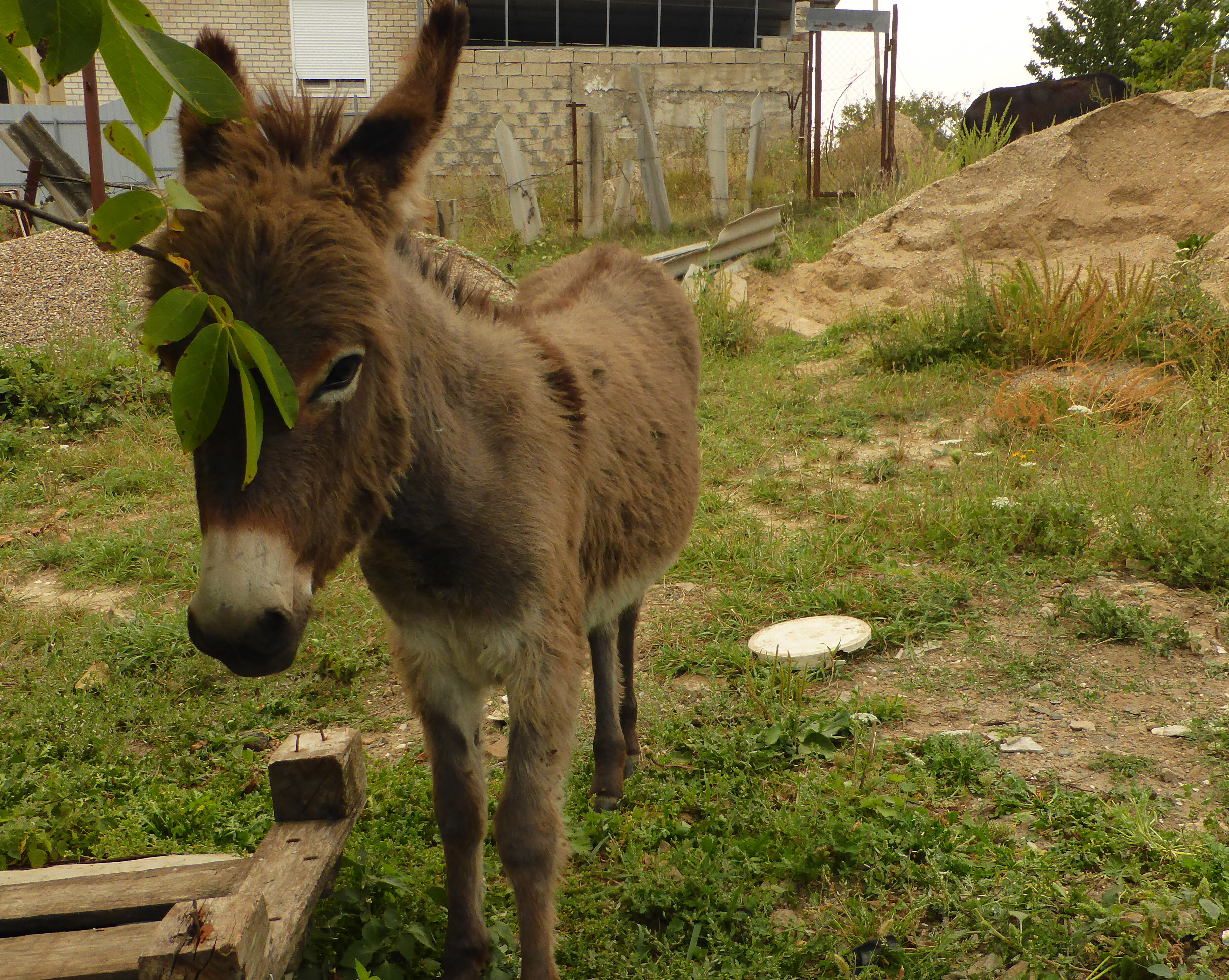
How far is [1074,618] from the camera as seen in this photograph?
364cm

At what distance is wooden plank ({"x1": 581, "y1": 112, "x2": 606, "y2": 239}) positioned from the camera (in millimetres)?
12000

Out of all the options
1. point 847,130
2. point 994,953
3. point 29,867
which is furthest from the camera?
point 847,130

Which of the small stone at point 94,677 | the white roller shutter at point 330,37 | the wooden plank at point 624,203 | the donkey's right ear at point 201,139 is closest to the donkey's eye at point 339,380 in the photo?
the donkey's right ear at point 201,139

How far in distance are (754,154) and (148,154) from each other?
12.8 metres

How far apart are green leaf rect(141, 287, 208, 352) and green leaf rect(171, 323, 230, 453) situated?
3cm

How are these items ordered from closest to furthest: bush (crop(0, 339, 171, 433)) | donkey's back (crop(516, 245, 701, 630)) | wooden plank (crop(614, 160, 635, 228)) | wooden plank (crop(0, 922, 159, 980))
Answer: wooden plank (crop(0, 922, 159, 980)), donkey's back (crop(516, 245, 701, 630)), bush (crop(0, 339, 171, 433)), wooden plank (crop(614, 160, 635, 228))

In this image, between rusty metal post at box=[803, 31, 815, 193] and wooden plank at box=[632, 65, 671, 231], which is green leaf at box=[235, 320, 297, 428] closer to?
wooden plank at box=[632, 65, 671, 231]

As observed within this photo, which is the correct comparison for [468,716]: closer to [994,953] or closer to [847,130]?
[994,953]

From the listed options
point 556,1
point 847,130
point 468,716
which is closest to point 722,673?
point 468,716

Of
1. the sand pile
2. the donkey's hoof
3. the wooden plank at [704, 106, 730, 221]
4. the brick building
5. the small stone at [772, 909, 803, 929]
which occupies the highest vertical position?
the brick building

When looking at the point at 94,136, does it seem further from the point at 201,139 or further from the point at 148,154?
the point at 201,139

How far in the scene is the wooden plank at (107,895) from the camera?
77.4 inches

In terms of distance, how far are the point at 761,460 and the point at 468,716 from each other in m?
3.82

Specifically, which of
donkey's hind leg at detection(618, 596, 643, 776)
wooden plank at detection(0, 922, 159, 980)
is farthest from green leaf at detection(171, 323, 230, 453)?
donkey's hind leg at detection(618, 596, 643, 776)
